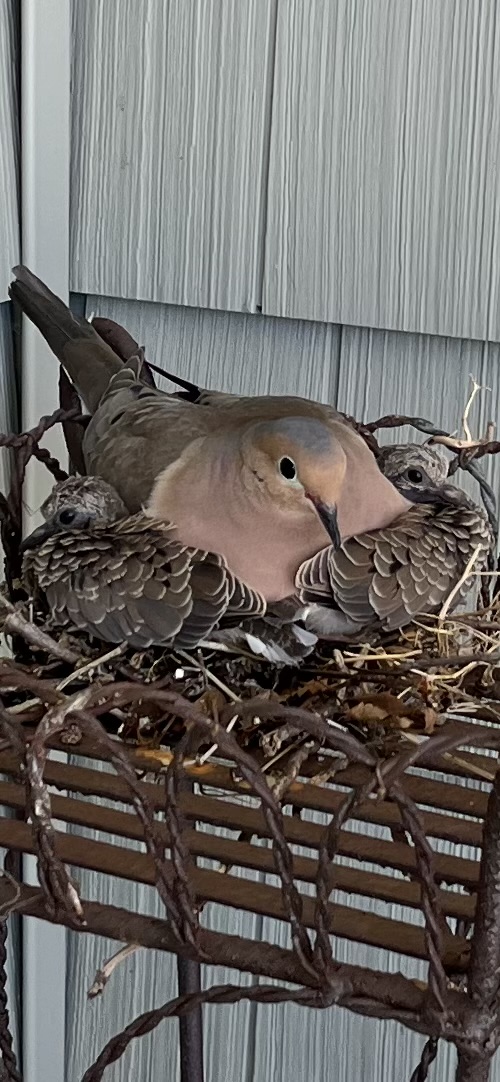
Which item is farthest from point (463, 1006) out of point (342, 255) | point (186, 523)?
point (342, 255)

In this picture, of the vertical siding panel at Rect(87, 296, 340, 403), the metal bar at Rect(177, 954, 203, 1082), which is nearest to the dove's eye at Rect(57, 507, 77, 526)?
the metal bar at Rect(177, 954, 203, 1082)

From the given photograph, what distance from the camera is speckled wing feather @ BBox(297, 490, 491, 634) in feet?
2.84

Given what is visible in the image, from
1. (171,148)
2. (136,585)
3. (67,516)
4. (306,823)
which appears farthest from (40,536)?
(171,148)

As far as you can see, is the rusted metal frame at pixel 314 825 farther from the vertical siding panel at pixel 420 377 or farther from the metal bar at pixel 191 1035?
the vertical siding panel at pixel 420 377

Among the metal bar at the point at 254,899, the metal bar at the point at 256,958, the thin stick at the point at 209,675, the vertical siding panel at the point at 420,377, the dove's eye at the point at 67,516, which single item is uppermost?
the vertical siding panel at the point at 420,377

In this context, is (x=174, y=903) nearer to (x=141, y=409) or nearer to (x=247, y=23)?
(x=141, y=409)

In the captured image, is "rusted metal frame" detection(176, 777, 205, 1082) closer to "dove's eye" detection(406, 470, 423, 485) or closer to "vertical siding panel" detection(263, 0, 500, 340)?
"dove's eye" detection(406, 470, 423, 485)

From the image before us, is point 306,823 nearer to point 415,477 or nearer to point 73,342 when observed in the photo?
point 415,477

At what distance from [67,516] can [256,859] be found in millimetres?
402

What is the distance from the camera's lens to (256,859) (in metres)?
0.60

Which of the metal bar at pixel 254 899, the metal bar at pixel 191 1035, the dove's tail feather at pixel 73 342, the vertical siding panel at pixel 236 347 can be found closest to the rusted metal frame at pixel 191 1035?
the metal bar at pixel 191 1035

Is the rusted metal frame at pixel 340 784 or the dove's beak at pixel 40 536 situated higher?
the dove's beak at pixel 40 536

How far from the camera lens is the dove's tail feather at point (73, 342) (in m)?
1.12

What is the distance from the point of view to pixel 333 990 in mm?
528
